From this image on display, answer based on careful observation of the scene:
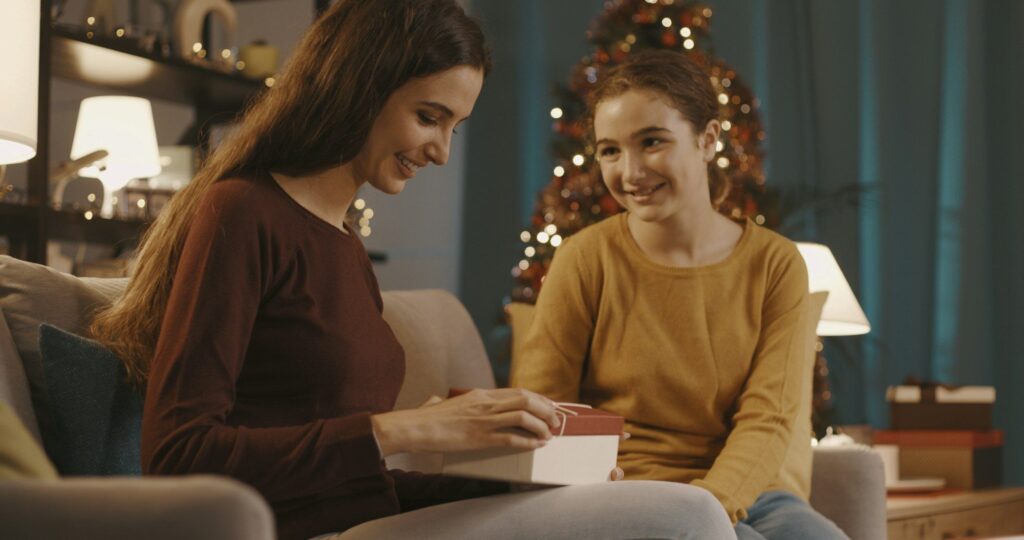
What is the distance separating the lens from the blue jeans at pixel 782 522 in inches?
78.5

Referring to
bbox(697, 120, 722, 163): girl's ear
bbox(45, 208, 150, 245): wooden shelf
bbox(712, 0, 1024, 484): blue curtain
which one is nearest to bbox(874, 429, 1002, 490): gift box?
bbox(712, 0, 1024, 484): blue curtain

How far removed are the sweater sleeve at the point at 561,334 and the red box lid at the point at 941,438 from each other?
1672 mm

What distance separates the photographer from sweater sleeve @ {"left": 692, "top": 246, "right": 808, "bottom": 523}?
1.99 metres

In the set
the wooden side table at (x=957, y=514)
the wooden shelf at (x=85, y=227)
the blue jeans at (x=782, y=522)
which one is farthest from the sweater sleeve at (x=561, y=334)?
the wooden shelf at (x=85, y=227)

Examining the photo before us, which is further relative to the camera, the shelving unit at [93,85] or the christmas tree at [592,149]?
the christmas tree at [592,149]

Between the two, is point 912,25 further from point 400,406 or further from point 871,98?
point 400,406

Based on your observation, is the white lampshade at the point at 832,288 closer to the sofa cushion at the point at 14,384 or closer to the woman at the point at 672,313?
the woman at the point at 672,313

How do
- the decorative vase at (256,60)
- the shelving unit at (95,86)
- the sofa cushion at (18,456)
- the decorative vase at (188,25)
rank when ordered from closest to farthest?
the sofa cushion at (18,456) < the shelving unit at (95,86) < the decorative vase at (188,25) < the decorative vase at (256,60)

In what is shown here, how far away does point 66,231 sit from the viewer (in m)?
4.08

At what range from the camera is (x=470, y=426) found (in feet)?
4.63

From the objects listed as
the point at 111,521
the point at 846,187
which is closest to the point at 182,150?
the point at 846,187

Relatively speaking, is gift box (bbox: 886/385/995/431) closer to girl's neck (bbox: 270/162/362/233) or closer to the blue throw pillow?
girl's neck (bbox: 270/162/362/233)

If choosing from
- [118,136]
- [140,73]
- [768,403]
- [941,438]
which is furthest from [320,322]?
[140,73]

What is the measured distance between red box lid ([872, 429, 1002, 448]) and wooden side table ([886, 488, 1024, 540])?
13cm
